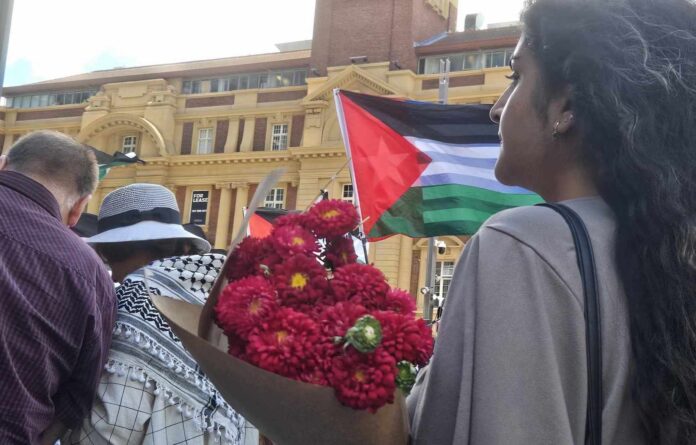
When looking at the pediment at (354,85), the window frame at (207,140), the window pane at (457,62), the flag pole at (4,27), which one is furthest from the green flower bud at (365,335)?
the window frame at (207,140)

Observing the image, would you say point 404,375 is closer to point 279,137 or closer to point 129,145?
point 279,137

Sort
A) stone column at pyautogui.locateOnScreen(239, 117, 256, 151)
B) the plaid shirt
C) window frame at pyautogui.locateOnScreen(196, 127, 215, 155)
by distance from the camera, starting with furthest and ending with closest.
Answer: window frame at pyautogui.locateOnScreen(196, 127, 215, 155) → stone column at pyautogui.locateOnScreen(239, 117, 256, 151) → the plaid shirt

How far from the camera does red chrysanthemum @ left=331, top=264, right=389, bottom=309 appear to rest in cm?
142

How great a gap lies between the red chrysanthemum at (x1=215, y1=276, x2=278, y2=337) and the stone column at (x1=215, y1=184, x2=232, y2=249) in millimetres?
38039

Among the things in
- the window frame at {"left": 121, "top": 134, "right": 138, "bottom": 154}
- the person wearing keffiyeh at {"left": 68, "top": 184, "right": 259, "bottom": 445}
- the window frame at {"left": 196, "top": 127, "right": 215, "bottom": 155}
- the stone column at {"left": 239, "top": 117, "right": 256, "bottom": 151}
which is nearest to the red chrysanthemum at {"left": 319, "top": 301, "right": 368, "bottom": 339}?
the person wearing keffiyeh at {"left": 68, "top": 184, "right": 259, "bottom": 445}

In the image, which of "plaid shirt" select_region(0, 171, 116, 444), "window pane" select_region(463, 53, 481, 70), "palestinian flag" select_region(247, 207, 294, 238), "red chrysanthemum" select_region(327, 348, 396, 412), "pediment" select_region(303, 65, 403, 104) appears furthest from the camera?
"window pane" select_region(463, 53, 481, 70)

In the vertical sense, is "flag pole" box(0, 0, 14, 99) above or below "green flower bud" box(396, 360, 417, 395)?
above

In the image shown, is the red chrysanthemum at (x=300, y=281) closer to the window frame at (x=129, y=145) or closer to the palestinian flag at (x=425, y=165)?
the palestinian flag at (x=425, y=165)

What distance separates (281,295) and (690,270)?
2.30 ft

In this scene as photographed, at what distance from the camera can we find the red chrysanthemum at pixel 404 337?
4.41ft

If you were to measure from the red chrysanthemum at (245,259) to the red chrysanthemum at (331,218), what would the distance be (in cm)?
12

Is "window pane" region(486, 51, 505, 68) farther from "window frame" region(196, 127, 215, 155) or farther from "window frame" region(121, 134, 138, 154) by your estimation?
"window frame" region(121, 134, 138, 154)

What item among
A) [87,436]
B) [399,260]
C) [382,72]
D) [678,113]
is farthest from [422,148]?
[382,72]

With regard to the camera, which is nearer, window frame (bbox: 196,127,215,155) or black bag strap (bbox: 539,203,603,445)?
black bag strap (bbox: 539,203,603,445)
